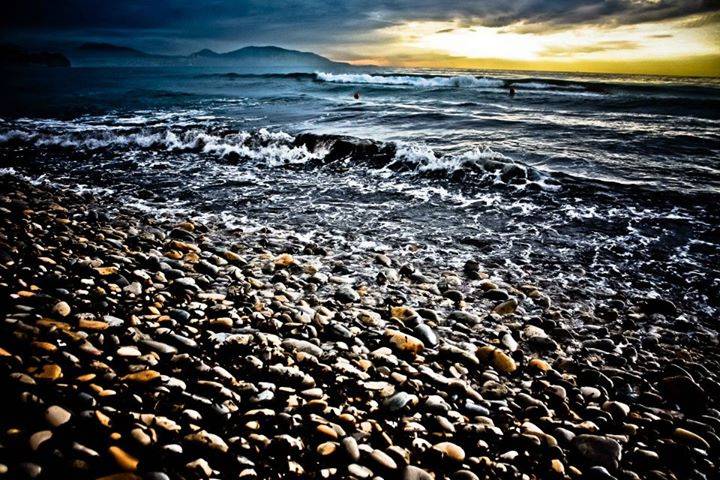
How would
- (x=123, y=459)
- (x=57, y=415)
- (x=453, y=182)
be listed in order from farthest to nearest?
(x=453, y=182)
(x=57, y=415)
(x=123, y=459)

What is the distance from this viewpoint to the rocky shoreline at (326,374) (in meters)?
2.14

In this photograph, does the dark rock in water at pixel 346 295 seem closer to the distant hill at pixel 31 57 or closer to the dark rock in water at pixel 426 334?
the dark rock in water at pixel 426 334

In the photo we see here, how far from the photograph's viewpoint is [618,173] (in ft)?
32.2

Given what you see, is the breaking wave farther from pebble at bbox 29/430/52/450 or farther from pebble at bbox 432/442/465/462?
pebble at bbox 29/430/52/450

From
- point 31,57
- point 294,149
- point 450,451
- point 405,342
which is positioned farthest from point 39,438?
point 31,57

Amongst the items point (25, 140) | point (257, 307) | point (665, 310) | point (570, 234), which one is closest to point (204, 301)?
point (257, 307)

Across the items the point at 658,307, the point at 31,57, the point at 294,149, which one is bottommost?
the point at 658,307

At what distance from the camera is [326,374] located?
3.00m

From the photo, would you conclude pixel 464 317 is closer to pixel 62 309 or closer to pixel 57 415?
pixel 57 415

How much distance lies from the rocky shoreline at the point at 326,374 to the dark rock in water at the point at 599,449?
0.01m

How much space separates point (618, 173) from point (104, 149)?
15927 mm

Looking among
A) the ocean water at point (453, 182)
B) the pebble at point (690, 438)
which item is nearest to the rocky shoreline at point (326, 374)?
the pebble at point (690, 438)

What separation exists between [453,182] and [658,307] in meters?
5.89

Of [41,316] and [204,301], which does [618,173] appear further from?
[41,316]
